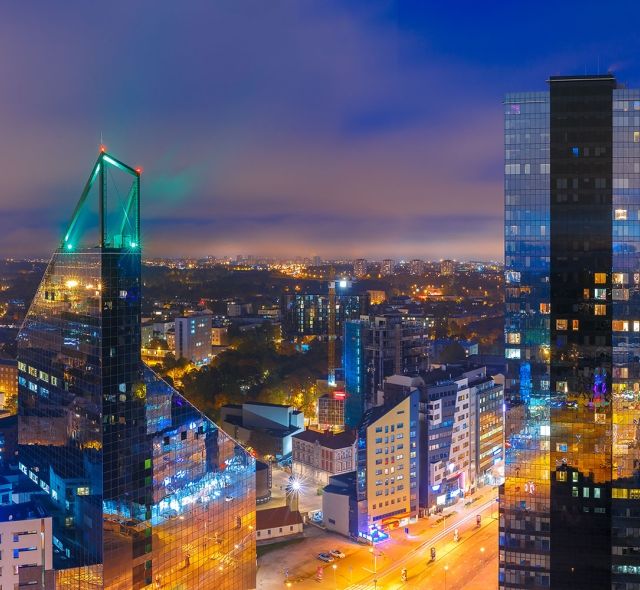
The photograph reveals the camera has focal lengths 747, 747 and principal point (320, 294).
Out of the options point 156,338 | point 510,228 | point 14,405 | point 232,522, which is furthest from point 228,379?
point 510,228

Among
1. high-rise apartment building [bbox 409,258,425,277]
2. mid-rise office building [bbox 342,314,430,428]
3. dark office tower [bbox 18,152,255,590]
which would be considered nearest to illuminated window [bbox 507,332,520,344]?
dark office tower [bbox 18,152,255,590]

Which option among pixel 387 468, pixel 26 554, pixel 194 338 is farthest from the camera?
pixel 194 338

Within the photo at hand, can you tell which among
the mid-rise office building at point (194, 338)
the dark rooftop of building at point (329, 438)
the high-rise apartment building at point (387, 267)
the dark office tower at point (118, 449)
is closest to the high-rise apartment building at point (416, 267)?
the high-rise apartment building at point (387, 267)

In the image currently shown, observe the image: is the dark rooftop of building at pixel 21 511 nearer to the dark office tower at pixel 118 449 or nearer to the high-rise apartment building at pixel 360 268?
the dark office tower at pixel 118 449

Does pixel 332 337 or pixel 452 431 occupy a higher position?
→ pixel 332 337

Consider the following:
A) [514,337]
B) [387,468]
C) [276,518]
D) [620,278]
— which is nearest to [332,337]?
[387,468]

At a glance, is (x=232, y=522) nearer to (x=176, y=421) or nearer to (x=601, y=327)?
(x=176, y=421)

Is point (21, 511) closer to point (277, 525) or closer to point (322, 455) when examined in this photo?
point (277, 525)
